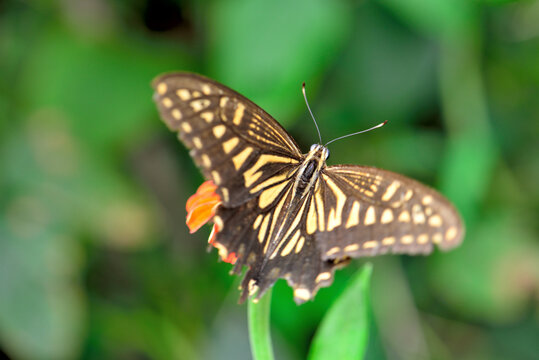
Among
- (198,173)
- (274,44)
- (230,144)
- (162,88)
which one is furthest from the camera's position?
(198,173)

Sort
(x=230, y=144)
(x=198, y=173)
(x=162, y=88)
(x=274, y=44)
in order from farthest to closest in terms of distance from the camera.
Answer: (x=198, y=173) → (x=274, y=44) → (x=230, y=144) → (x=162, y=88)

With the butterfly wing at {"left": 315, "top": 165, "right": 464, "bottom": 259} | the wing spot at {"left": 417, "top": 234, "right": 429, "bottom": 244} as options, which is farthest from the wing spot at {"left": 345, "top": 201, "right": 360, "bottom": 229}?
the wing spot at {"left": 417, "top": 234, "right": 429, "bottom": 244}

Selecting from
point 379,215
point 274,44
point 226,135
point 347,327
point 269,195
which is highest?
point 274,44

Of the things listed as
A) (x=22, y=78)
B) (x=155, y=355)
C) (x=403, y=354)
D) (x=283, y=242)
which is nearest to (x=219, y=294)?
(x=155, y=355)

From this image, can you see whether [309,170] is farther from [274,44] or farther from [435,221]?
[274,44]

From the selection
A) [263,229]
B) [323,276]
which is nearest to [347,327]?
[323,276]

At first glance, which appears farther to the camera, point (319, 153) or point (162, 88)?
point (319, 153)

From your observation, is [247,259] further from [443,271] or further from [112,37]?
[112,37]

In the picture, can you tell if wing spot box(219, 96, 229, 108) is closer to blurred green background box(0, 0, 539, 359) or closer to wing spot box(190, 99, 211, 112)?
wing spot box(190, 99, 211, 112)
